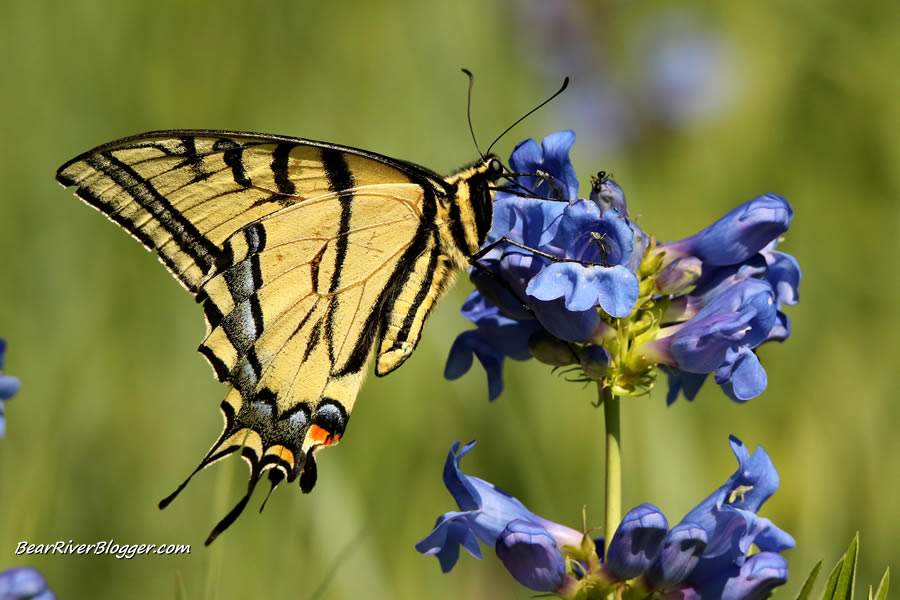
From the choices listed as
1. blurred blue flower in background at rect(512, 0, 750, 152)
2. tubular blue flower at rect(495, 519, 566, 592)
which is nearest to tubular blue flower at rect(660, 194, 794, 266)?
tubular blue flower at rect(495, 519, 566, 592)

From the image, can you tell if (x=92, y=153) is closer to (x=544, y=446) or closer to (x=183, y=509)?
(x=183, y=509)

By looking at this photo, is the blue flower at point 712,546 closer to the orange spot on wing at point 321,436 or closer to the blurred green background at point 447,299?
the blurred green background at point 447,299

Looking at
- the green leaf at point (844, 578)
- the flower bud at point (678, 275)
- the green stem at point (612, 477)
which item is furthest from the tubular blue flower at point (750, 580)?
the flower bud at point (678, 275)

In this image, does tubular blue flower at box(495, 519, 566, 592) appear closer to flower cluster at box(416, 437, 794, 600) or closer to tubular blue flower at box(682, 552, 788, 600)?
flower cluster at box(416, 437, 794, 600)

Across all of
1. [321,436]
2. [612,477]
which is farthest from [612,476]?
[321,436]

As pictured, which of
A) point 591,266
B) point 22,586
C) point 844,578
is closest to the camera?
point 22,586

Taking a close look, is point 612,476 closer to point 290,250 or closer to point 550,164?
point 550,164
